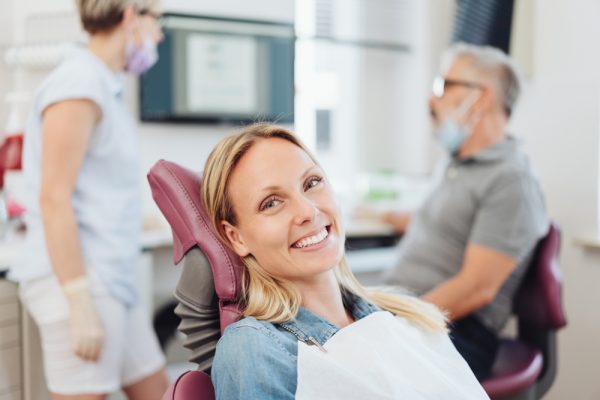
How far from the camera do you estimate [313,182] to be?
3.87ft

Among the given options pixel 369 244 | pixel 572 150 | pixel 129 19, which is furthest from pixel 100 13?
pixel 572 150

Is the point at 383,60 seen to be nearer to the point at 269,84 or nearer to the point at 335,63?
the point at 335,63

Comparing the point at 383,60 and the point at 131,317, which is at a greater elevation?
the point at 383,60

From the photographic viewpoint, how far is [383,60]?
331cm

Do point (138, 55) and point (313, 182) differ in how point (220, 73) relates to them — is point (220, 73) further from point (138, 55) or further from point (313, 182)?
point (313, 182)

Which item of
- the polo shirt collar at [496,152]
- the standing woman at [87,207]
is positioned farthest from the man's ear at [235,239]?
the polo shirt collar at [496,152]

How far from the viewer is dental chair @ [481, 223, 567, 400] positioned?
1.84 metres

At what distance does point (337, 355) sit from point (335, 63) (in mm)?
2373

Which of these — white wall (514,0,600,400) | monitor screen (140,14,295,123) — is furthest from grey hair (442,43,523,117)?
monitor screen (140,14,295,123)

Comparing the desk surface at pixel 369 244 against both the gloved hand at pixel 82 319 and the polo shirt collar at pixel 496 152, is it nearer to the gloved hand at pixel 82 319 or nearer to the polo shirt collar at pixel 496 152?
the polo shirt collar at pixel 496 152

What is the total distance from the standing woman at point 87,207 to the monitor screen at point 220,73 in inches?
45.0

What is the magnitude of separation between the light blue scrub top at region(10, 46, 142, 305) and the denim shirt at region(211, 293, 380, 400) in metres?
0.56

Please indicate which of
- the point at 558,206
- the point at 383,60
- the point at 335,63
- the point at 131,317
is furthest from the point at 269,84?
the point at 131,317

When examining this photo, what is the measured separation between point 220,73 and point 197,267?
185cm
